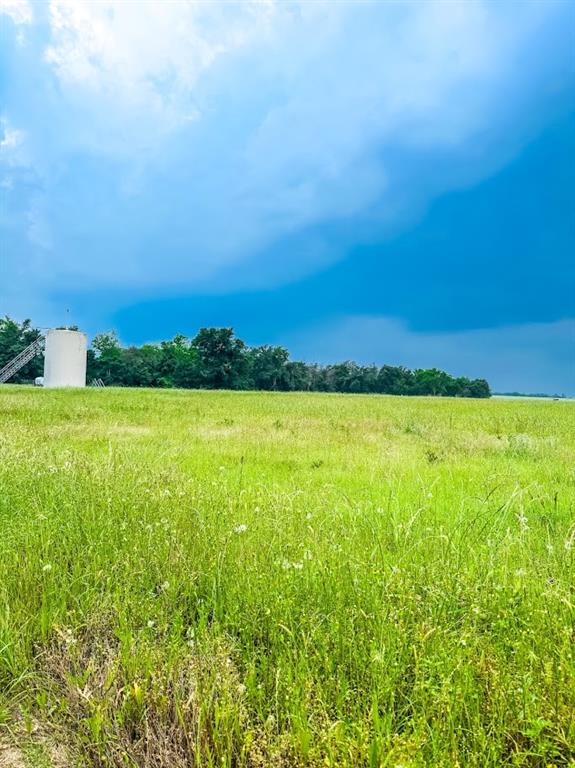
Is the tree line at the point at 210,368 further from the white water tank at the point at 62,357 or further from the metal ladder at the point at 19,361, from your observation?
the white water tank at the point at 62,357

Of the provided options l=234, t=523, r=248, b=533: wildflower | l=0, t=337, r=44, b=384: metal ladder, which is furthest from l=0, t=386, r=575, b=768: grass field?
l=0, t=337, r=44, b=384: metal ladder

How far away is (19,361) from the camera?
58.8 meters

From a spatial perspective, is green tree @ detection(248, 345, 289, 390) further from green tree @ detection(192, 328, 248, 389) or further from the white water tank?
the white water tank

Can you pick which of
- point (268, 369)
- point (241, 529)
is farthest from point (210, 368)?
point (241, 529)

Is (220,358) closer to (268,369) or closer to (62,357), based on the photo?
(268,369)

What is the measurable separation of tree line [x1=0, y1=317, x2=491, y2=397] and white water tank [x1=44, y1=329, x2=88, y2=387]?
31193mm

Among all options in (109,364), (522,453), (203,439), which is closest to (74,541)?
(203,439)

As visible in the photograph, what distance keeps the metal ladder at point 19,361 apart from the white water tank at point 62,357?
18180 mm

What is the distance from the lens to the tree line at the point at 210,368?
70.2 metres

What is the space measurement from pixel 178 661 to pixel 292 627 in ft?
1.87

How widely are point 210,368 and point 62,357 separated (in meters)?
34.4

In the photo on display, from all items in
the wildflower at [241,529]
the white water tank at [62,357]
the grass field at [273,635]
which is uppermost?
the white water tank at [62,357]

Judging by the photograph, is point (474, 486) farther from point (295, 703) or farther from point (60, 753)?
point (60, 753)

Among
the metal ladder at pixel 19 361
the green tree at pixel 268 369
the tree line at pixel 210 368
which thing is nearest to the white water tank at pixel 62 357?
the metal ladder at pixel 19 361
